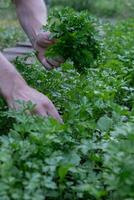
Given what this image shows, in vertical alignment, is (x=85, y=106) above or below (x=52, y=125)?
above

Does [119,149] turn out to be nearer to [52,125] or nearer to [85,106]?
[52,125]

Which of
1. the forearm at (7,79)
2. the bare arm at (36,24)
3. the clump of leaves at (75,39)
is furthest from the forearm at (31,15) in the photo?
the forearm at (7,79)

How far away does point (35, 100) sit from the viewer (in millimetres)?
1996

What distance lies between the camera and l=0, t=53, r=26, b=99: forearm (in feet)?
6.88

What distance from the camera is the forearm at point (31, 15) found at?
2877 mm

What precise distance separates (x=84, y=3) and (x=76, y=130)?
9974mm

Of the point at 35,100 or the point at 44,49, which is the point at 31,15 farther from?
the point at 35,100


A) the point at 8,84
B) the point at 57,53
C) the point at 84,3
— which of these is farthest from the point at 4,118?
the point at 84,3

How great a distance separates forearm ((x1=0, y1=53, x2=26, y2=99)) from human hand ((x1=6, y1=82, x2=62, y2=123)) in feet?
0.07

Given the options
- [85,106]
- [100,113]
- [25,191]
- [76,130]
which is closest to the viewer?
[25,191]

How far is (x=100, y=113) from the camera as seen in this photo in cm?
224

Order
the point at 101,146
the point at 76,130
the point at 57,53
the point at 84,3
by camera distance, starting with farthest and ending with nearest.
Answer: the point at 84,3 < the point at 57,53 < the point at 76,130 < the point at 101,146

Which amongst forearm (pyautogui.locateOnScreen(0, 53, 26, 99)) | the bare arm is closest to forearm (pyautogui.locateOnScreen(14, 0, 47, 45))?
the bare arm

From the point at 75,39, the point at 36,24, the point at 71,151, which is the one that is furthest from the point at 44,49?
the point at 71,151
